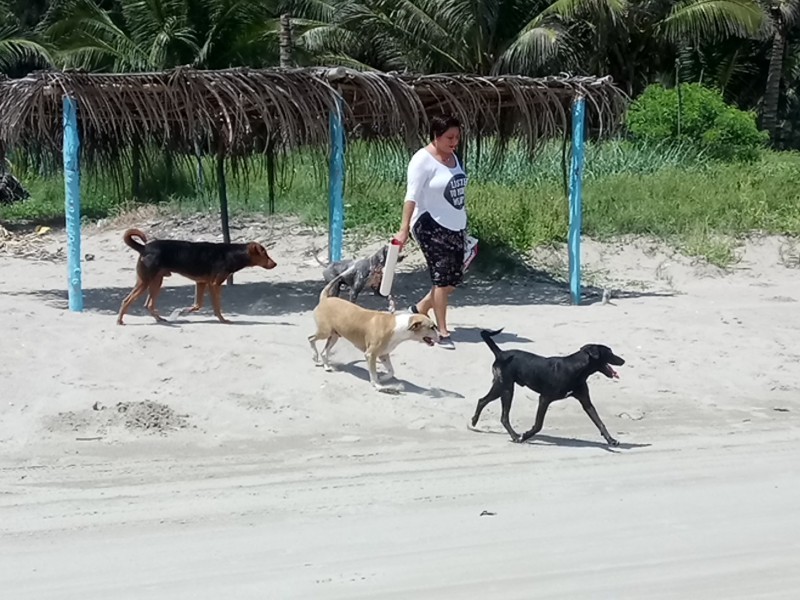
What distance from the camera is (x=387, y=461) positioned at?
6.89 meters

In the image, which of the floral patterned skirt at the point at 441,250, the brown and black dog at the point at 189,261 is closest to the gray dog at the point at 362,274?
the brown and black dog at the point at 189,261

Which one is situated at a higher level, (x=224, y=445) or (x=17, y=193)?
(x=224, y=445)

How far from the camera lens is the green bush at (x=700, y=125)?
20.9m

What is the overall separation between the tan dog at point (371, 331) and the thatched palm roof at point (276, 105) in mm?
2550

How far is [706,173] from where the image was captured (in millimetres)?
18031

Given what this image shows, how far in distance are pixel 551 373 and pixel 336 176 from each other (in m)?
4.29

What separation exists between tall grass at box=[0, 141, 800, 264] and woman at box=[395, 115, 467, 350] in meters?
3.59

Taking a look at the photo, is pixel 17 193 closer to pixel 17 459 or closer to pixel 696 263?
pixel 696 263

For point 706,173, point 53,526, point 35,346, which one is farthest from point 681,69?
point 53,526

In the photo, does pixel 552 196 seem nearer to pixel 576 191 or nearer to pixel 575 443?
pixel 576 191

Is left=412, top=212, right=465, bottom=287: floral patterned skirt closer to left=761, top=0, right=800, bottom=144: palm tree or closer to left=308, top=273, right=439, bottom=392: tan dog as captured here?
left=308, top=273, right=439, bottom=392: tan dog

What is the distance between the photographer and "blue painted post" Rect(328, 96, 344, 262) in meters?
10.8

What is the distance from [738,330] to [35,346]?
5.72 metres

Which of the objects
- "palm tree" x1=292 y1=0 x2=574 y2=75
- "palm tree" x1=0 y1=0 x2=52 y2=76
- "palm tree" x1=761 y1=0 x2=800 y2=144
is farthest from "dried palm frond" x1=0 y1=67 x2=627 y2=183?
"palm tree" x1=761 y1=0 x2=800 y2=144
